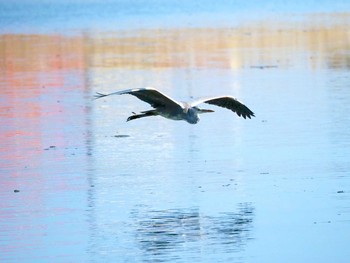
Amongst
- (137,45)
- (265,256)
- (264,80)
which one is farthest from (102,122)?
(137,45)

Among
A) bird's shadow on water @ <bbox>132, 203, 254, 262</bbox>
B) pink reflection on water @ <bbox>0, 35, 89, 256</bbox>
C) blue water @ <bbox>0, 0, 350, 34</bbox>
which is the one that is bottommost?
bird's shadow on water @ <bbox>132, 203, 254, 262</bbox>

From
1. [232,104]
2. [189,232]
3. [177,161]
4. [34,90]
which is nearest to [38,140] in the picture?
[177,161]

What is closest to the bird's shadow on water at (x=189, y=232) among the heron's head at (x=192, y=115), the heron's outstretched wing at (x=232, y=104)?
the heron's head at (x=192, y=115)

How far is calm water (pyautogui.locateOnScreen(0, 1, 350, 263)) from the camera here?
10906mm

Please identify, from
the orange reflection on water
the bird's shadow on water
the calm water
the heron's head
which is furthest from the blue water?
the bird's shadow on water

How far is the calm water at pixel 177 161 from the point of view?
10.9 metres

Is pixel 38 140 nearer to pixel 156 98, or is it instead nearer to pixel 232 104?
pixel 232 104

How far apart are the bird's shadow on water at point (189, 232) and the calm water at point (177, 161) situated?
12 millimetres

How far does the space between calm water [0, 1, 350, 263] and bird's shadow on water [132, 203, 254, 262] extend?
0.04 feet

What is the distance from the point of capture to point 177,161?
1473cm

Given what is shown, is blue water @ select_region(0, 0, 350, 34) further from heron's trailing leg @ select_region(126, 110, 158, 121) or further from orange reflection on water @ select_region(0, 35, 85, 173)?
Answer: heron's trailing leg @ select_region(126, 110, 158, 121)

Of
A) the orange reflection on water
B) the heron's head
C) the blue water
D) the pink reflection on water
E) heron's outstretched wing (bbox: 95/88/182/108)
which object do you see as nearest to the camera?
the pink reflection on water

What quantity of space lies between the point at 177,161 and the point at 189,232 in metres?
3.59

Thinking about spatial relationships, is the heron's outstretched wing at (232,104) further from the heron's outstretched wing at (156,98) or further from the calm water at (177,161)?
the heron's outstretched wing at (156,98)
